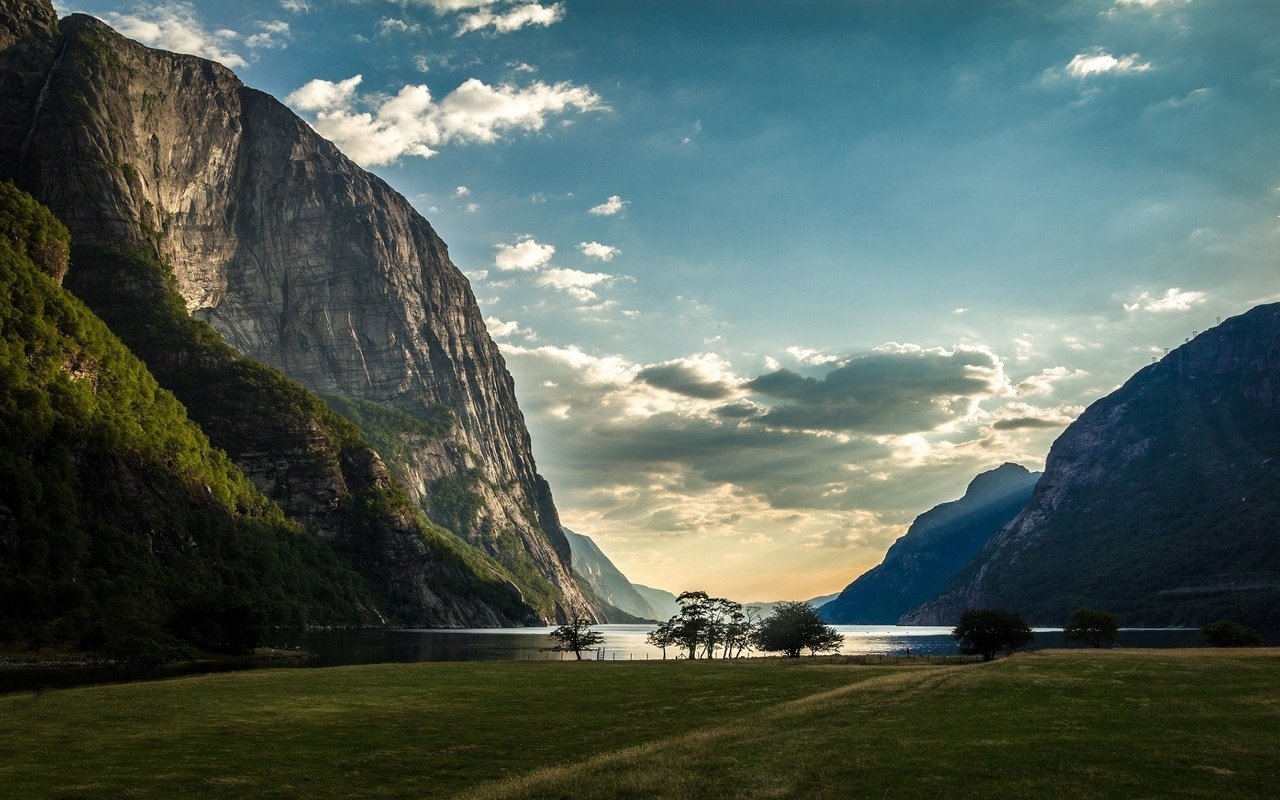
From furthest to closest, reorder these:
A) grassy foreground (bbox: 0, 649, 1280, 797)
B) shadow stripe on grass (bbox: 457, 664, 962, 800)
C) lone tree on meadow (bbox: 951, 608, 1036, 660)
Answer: lone tree on meadow (bbox: 951, 608, 1036, 660) → shadow stripe on grass (bbox: 457, 664, 962, 800) → grassy foreground (bbox: 0, 649, 1280, 797)

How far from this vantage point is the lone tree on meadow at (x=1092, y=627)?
135625 mm

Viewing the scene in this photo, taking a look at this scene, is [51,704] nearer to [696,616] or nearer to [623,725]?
[623,725]

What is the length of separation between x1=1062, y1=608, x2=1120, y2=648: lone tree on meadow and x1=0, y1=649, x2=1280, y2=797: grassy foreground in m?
80.2

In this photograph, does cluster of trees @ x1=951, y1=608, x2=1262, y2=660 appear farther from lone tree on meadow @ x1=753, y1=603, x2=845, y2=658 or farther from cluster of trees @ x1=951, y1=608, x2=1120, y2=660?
lone tree on meadow @ x1=753, y1=603, x2=845, y2=658

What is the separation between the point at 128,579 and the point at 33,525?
15617mm

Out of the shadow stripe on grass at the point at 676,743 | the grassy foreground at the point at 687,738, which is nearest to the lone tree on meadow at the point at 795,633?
the grassy foreground at the point at 687,738

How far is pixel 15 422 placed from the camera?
134 meters

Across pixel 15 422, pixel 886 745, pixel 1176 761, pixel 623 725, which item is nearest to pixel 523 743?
pixel 623 725

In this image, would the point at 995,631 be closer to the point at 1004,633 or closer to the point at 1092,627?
the point at 1004,633

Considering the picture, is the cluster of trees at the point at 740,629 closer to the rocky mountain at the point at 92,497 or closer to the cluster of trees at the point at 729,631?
the cluster of trees at the point at 729,631

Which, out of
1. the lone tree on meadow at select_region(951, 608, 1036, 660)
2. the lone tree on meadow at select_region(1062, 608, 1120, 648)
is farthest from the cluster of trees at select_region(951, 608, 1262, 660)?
the lone tree on meadow at select_region(1062, 608, 1120, 648)

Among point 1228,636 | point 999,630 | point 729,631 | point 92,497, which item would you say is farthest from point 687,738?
point 92,497

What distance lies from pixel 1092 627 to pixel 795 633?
4675 cm

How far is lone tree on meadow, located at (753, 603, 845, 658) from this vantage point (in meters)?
144
